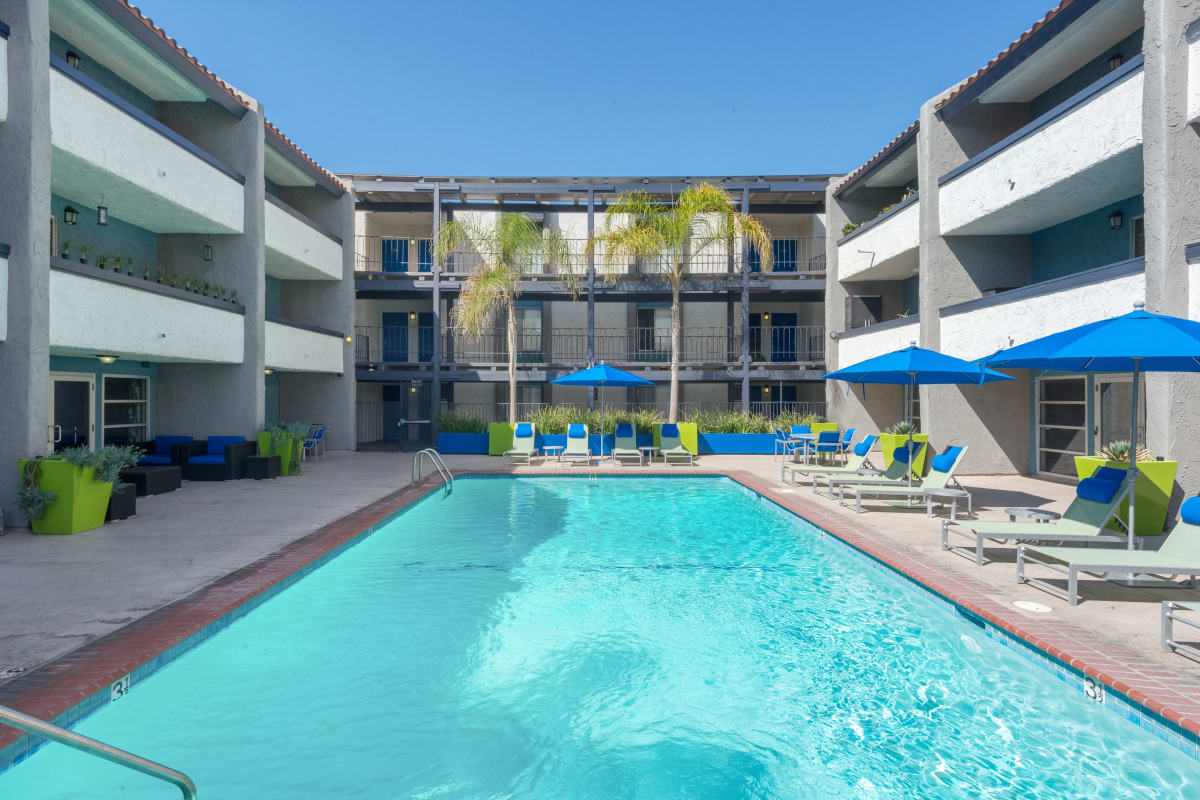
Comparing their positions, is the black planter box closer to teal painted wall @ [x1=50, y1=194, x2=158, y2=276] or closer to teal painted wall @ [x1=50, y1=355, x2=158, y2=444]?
teal painted wall @ [x1=50, y1=355, x2=158, y2=444]

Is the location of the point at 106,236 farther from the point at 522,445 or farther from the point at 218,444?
the point at 522,445

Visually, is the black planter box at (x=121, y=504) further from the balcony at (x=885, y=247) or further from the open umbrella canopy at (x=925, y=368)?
the balcony at (x=885, y=247)

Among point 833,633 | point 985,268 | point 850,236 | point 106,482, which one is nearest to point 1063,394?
point 985,268

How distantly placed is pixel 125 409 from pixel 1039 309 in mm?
17704

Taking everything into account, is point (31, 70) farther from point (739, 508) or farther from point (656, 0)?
point (656, 0)

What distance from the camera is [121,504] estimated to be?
8688 mm

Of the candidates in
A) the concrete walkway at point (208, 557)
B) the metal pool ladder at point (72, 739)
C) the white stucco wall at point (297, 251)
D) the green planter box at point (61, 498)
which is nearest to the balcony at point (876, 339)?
the concrete walkway at point (208, 557)

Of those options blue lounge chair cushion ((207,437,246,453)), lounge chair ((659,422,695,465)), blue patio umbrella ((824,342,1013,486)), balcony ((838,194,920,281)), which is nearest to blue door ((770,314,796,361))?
balcony ((838,194,920,281))

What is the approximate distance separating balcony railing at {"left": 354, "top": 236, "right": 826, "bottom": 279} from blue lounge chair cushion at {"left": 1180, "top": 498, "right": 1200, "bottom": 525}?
1592cm

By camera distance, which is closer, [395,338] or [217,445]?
[217,445]

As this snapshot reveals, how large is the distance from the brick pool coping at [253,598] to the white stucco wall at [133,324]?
5.08 meters

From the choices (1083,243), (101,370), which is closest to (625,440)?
(1083,243)

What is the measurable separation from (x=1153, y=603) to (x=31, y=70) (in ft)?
43.7

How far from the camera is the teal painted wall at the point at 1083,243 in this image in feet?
36.4
